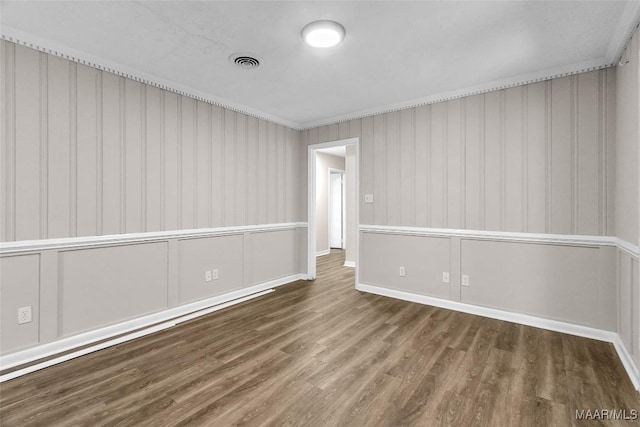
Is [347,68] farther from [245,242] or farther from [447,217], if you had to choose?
[245,242]

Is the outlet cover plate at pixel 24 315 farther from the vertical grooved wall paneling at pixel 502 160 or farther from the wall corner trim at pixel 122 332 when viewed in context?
the vertical grooved wall paneling at pixel 502 160

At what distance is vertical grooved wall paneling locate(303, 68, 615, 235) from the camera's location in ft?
9.10

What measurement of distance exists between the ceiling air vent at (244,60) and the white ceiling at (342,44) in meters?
0.07

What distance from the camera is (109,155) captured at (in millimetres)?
2791

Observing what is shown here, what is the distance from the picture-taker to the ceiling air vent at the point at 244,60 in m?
2.68

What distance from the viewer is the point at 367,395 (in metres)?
1.94

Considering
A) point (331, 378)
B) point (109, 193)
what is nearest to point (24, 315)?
point (109, 193)

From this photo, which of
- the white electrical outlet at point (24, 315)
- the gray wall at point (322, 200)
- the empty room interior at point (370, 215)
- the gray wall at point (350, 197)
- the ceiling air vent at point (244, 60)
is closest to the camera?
the empty room interior at point (370, 215)

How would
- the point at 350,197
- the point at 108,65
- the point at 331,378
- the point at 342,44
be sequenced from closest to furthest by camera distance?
the point at 331,378, the point at 342,44, the point at 108,65, the point at 350,197

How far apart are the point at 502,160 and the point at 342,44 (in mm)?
2101

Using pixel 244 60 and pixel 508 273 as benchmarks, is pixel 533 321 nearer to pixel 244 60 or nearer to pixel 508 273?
pixel 508 273

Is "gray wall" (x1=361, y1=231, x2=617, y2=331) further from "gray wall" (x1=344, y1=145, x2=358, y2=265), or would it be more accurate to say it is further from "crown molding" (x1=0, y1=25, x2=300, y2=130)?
"crown molding" (x1=0, y1=25, x2=300, y2=130)

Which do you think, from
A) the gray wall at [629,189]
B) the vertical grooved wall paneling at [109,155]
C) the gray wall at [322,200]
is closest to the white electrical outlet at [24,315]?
the vertical grooved wall paneling at [109,155]

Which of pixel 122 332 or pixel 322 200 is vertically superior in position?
pixel 322 200
